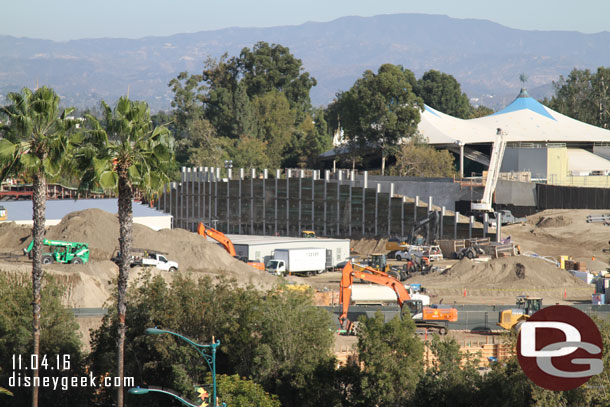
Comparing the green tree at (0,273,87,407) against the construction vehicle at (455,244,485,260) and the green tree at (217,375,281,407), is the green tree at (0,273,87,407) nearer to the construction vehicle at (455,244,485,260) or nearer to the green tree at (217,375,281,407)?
the green tree at (217,375,281,407)

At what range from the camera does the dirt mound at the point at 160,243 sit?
230 feet

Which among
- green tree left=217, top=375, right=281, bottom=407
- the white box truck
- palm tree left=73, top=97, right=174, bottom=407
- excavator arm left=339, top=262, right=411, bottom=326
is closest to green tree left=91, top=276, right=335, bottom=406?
green tree left=217, top=375, right=281, bottom=407

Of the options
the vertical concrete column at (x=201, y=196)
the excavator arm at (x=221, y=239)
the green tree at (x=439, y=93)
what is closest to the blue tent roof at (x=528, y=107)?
the green tree at (x=439, y=93)

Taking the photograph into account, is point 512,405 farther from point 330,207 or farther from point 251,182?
point 251,182

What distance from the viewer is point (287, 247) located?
80688 millimetres

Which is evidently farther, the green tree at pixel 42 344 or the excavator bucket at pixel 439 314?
the excavator bucket at pixel 439 314

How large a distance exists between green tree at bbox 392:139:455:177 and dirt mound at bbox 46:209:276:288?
2259 inches

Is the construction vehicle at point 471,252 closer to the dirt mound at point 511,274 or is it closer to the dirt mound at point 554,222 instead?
the dirt mound at point 511,274

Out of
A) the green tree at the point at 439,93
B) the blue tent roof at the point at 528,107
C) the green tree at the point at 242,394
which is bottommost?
the green tree at the point at 242,394

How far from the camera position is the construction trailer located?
3061 inches

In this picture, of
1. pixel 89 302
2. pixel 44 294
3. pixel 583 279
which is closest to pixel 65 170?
pixel 44 294

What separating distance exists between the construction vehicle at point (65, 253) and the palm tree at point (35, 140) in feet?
113

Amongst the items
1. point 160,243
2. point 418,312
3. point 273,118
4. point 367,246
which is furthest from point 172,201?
point 418,312

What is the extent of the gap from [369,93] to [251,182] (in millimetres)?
27394
